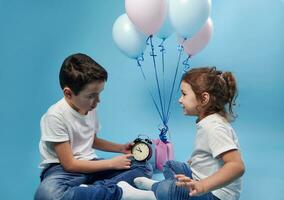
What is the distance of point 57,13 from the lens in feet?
10.1

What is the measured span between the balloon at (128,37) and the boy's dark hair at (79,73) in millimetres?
439

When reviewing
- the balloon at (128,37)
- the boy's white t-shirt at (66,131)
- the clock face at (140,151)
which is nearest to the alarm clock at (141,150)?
the clock face at (140,151)

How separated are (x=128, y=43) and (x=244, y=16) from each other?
3.53ft

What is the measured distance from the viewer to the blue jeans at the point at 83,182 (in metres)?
1.63

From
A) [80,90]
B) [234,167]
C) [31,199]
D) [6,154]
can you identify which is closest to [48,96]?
[6,154]

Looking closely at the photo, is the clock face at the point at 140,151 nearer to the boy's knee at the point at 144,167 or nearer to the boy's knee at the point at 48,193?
the boy's knee at the point at 144,167

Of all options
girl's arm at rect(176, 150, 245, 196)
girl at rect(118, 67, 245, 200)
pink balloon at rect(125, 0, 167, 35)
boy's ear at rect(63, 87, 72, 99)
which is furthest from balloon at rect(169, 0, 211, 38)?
girl's arm at rect(176, 150, 245, 196)

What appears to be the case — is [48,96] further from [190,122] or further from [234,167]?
[234,167]

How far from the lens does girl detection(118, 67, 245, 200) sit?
4.55 ft

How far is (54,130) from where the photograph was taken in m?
1.69

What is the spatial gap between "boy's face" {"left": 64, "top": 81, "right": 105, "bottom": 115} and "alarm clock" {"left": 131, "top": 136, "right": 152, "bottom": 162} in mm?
260

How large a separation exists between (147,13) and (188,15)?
0.53 ft

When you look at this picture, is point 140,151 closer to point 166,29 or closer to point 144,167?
point 144,167

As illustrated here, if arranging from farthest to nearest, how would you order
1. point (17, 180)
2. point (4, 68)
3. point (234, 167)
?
point (4, 68)
point (17, 180)
point (234, 167)
